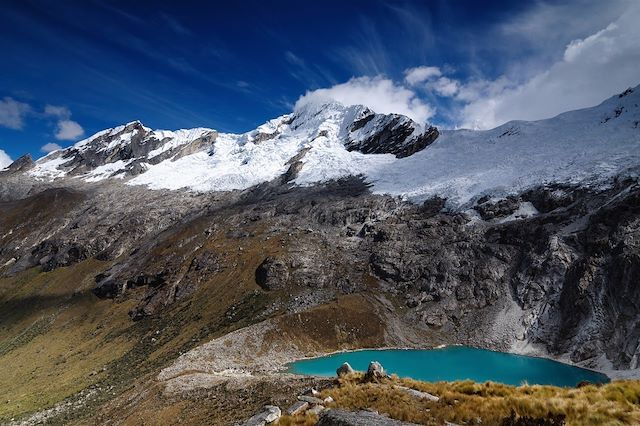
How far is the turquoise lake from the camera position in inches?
2496

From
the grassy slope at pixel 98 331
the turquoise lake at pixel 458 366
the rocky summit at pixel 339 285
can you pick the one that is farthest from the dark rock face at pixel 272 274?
the turquoise lake at pixel 458 366

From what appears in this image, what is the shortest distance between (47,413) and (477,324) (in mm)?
75236

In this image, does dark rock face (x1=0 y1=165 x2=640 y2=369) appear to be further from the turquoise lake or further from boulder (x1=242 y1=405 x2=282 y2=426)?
boulder (x1=242 y1=405 x2=282 y2=426)

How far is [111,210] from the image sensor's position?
197m

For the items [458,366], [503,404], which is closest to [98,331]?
[458,366]

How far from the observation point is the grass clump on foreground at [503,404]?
13.7 m

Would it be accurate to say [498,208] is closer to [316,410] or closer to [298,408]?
[298,408]

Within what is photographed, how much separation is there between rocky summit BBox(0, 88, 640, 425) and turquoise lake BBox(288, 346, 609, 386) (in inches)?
129

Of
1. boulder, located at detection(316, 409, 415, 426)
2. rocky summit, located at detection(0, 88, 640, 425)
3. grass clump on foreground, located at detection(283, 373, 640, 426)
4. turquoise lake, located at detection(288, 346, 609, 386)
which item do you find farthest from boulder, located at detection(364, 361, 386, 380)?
turquoise lake, located at detection(288, 346, 609, 386)

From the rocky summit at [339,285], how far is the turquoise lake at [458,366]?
3.29m

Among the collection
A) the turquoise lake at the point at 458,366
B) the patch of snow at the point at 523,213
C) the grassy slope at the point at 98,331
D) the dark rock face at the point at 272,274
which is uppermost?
the patch of snow at the point at 523,213

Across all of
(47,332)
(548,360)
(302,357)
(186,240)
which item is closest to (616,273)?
(548,360)

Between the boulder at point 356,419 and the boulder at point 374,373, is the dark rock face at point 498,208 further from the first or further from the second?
the boulder at point 356,419

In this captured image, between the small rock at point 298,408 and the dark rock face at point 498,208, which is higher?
the dark rock face at point 498,208
